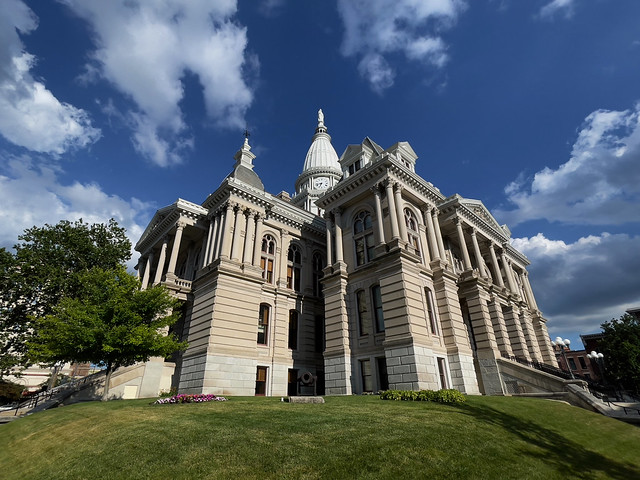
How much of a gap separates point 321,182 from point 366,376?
4450 cm

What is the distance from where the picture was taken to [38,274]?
3203cm

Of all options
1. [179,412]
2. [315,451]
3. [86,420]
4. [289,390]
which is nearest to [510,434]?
[315,451]

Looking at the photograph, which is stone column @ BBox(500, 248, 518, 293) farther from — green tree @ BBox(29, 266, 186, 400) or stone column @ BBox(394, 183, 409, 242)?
green tree @ BBox(29, 266, 186, 400)

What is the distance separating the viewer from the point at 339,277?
97.3 feet

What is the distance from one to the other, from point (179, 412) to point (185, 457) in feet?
21.6

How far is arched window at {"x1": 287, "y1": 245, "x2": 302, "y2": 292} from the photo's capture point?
36500mm

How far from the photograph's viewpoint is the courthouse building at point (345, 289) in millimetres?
25578

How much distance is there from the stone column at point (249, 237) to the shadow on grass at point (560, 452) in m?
22.5

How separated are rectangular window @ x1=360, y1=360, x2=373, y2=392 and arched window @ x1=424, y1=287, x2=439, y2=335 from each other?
5.85 m

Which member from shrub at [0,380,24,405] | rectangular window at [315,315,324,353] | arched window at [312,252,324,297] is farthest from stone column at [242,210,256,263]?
shrub at [0,380,24,405]

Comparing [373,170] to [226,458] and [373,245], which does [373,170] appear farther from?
[226,458]

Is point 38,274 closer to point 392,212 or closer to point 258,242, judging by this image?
point 258,242

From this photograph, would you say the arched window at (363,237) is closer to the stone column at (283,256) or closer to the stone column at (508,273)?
the stone column at (283,256)

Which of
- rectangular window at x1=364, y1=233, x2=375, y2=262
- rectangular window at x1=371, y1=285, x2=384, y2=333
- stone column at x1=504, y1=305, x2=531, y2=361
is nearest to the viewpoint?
rectangular window at x1=371, y1=285, x2=384, y2=333
